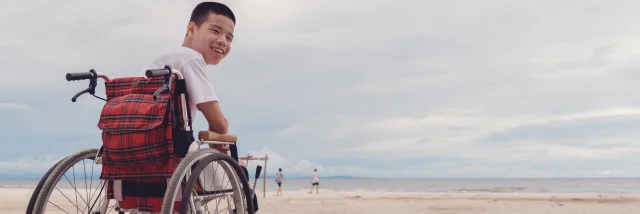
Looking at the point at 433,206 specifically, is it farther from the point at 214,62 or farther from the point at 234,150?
the point at 214,62

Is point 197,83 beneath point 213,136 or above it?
above

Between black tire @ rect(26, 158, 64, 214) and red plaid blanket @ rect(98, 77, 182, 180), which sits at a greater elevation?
red plaid blanket @ rect(98, 77, 182, 180)

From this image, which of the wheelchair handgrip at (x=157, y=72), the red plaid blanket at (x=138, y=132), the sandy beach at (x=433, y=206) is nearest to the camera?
the wheelchair handgrip at (x=157, y=72)

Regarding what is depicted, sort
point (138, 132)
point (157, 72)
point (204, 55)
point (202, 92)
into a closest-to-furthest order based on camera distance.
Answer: point (157, 72) → point (138, 132) → point (202, 92) → point (204, 55)

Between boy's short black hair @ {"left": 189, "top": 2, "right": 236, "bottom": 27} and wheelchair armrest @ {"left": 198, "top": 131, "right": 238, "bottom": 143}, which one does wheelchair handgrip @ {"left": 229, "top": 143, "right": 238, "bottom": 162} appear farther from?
boy's short black hair @ {"left": 189, "top": 2, "right": 236, "bottom": 27}

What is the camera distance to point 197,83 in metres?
2.89

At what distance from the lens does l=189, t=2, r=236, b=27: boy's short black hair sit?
3197mm

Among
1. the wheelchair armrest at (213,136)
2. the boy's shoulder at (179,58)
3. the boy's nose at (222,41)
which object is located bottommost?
the wheelchair armrest at (213,136)

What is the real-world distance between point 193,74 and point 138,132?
1.33ft

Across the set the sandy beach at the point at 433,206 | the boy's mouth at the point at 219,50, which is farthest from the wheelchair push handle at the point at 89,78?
the sandy beach at the point at 433,206

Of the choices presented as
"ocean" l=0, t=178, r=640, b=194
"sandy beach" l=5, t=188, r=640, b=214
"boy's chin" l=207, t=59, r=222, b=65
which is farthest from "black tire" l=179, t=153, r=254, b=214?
"ocean" l=0, t=178, r=640, b=194

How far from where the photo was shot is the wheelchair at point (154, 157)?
107 inches

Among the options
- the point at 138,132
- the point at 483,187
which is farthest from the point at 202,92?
the point at 483,187

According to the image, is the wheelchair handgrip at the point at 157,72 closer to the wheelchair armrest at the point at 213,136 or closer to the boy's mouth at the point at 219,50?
the wheelchair armrest at the point at 213,136
